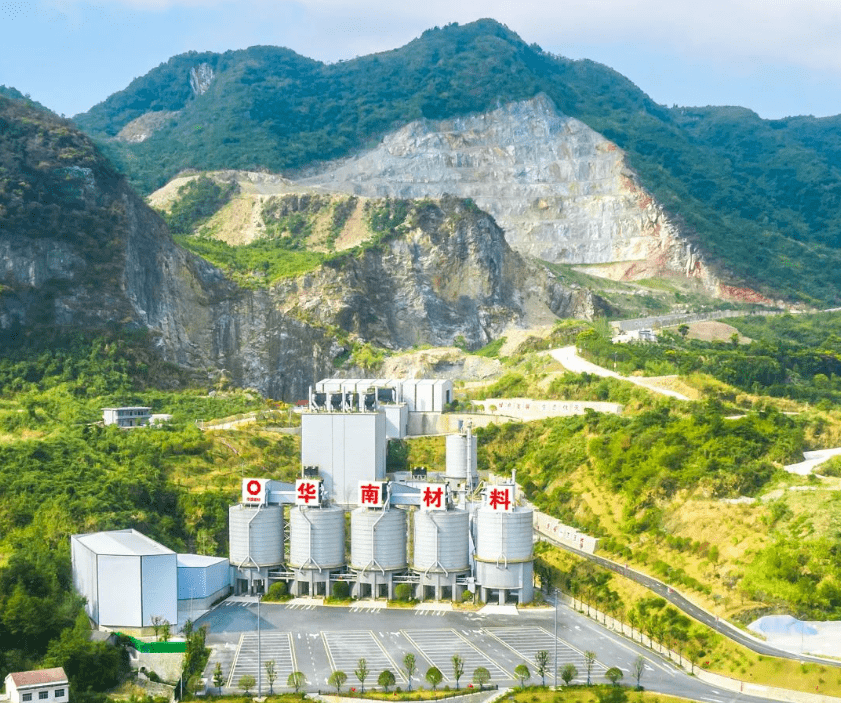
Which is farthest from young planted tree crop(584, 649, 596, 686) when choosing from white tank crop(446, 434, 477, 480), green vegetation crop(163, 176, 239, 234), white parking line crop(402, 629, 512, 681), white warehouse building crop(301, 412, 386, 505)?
green vegetation crop(163, 176, 239, 234)

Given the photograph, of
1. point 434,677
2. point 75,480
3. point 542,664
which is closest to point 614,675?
point 542,664

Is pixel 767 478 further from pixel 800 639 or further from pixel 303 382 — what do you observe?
pixel 303 382

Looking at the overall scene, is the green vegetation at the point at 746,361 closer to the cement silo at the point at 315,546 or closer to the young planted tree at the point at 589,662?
the cement silo at the point at 315,546

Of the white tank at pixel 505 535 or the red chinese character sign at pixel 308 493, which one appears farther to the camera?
the red chinese character sign at pixel 308 493

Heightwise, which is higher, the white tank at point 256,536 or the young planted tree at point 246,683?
the white tank at point 256,536

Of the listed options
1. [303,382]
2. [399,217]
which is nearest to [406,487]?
[303,382]

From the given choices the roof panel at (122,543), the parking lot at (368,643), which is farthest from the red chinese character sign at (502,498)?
the roof panel at (122,543)

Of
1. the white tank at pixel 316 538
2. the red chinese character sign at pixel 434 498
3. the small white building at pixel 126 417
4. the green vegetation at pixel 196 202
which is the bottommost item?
the white tank at pixel 316 538
